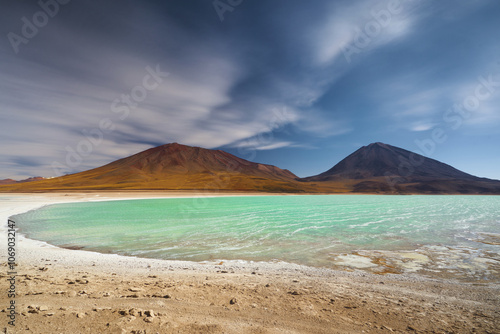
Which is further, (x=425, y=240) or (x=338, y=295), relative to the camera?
(x=425, y=240)

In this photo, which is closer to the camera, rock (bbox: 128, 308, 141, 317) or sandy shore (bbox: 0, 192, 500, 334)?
sandy shore (bbox: 0, 192, 500, 334)

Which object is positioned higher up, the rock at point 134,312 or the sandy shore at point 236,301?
the rock at point 134,312

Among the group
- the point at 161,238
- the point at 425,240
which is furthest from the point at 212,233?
the point at 425,240

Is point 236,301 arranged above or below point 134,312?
below

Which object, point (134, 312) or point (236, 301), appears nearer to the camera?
point (134, 312)

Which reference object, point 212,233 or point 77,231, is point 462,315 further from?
point 77,231

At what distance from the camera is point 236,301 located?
5449 millimetres

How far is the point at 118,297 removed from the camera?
5.42m

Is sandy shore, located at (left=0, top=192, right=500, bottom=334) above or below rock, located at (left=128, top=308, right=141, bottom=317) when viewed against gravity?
below

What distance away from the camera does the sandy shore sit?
14.1 ft

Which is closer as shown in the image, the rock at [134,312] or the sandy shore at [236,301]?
the sandy shore at [236,301]

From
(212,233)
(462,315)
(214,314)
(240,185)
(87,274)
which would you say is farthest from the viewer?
(240,185)

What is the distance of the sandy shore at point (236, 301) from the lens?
430 centimetres

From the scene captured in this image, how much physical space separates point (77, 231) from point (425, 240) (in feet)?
77.5
